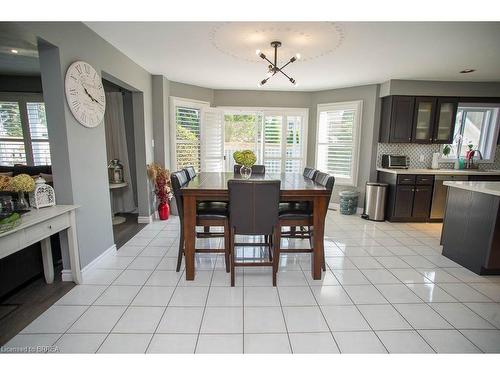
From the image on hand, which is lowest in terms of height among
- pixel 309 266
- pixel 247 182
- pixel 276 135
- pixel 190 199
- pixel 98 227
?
pixel 309 266

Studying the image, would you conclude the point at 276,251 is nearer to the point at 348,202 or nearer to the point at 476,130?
the point at 348,202

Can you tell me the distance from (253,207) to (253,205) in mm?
19

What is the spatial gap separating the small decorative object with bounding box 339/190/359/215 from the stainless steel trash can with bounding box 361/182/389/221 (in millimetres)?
360

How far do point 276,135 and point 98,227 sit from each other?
12.6ft

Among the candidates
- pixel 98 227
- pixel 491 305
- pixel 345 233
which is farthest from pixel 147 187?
pixel 491 305

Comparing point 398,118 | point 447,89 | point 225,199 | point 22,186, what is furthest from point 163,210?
point 447,89

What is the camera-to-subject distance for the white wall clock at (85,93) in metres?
2.16

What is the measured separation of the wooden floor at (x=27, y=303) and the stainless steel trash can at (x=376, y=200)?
4.45 meters

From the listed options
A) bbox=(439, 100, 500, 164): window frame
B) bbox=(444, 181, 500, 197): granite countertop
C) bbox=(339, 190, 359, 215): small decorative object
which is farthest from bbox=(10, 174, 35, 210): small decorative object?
bbox=(439, 100, 500, 164): window frame

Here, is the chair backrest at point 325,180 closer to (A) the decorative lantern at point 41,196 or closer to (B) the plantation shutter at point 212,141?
(A) the decorative lantern at point 41,196

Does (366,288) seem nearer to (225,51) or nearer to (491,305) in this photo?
(491,305)

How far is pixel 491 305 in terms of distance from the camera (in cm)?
206

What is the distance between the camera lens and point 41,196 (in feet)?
6.81

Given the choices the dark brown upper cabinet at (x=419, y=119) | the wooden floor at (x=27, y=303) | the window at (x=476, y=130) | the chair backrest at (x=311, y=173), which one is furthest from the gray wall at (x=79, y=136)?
the window at (x=476, y=130)
